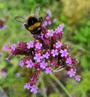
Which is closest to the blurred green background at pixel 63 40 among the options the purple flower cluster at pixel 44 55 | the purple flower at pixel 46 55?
the purple flower cluster at pixel 44 55

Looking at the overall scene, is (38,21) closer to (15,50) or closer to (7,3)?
(15,50)

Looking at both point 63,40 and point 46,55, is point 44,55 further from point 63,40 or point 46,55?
point 63,40

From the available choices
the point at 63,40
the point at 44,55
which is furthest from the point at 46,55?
the point at 63,40

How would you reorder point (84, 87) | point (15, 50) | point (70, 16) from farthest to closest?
point (70, 16)
point (84, 87)
point (15, 50)

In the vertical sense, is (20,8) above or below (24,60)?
above

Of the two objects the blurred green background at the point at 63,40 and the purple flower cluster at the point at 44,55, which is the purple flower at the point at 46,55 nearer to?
the purple flower cluster at the point at 44,55

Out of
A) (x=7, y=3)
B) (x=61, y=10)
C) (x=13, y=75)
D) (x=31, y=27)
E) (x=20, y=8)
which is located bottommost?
(x=31, y=27)

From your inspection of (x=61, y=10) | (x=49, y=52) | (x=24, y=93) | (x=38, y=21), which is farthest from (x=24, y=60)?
(x=61, y=10)
